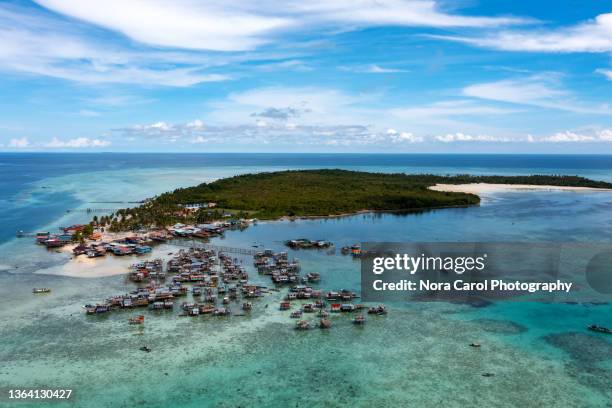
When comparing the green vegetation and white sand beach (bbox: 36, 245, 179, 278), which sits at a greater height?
the green vegetation

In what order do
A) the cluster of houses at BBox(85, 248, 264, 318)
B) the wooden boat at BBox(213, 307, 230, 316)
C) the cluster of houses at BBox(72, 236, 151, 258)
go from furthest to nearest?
the cluster of houses at BBox(72, 236, 151, 258), the cluster of houses at BBox(85, 248, 264, 318), the wooden boat at BBox(213, 307, 230, 316)

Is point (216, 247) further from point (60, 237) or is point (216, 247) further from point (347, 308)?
point (347, 308)


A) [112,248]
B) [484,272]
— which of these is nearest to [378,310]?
[484,272]

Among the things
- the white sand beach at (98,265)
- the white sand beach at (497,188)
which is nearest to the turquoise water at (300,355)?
the white sand beach at (98,265)

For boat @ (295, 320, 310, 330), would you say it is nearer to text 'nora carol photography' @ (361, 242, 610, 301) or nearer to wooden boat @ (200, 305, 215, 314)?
wooden boat @ (200, 305, 215, 314)

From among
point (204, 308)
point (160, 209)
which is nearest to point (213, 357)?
point (204, 308)

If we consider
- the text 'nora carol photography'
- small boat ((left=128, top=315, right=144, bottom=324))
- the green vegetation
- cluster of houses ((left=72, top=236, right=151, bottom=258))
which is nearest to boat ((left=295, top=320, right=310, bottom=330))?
the text 'nora carol photography'

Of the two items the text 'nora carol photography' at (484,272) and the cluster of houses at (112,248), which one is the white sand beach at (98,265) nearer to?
the cluster of houses at (112,248)
